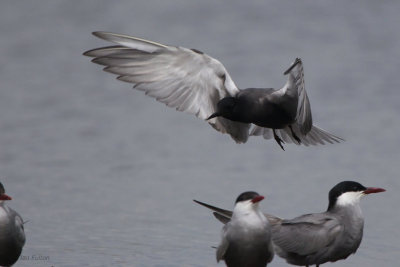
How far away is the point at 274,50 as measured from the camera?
1113 centimetres

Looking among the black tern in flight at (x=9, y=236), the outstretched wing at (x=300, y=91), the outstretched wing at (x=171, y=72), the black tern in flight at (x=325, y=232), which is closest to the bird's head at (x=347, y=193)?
the black tern in flight at (x=325, y=232)

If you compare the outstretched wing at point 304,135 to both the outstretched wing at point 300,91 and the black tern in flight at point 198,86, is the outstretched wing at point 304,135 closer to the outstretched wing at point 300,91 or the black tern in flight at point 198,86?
the black tern in flight at point 198,86

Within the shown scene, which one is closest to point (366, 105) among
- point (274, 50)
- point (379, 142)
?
point (379, 142)

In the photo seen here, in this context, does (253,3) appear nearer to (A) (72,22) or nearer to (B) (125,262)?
(A) (72,22)

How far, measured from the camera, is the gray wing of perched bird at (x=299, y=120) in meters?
6.48

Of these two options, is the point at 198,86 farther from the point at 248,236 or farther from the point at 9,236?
the point at 9,236

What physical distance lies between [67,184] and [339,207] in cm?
267

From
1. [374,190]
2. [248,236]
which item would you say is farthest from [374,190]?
[248,236]

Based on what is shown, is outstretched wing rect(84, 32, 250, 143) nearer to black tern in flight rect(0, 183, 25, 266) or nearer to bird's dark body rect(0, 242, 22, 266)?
black tern in flight rect(0, 183, 25, 266)

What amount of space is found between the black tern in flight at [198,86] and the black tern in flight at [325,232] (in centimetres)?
67

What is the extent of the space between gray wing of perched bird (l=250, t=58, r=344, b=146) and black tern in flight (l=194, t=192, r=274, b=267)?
1.03 m

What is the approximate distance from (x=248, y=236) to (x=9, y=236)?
1.54 m

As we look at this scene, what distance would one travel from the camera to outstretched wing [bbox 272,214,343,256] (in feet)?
20.7

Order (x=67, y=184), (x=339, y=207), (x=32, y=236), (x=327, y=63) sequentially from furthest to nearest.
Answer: (x=327, y=63), (x=67, y=184), (x=32, y=236), (x=339, y=207)
